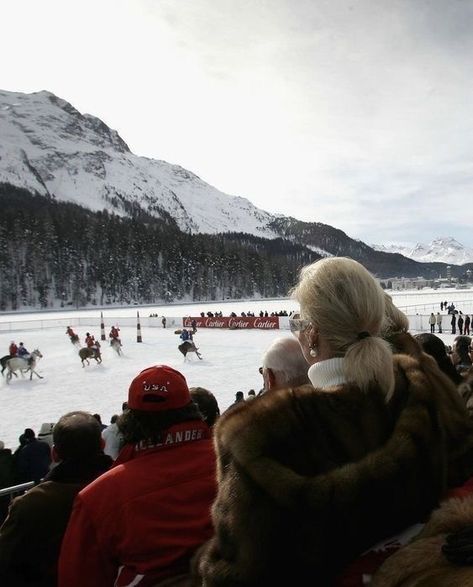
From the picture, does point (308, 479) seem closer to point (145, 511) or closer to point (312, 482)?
point (312, 482)

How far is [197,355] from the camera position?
907 inches

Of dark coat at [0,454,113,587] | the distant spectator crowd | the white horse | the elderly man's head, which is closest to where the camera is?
the distant spectator crowd

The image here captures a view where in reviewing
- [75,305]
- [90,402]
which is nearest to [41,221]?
[75,305]

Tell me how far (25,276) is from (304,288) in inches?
3779

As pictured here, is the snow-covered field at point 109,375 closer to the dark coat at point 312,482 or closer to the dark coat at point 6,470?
the dark coat at point 6,470

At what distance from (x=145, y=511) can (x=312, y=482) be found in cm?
80

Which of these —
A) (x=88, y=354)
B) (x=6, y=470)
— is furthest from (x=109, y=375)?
(x=6, y=470)

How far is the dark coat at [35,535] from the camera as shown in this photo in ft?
7.73

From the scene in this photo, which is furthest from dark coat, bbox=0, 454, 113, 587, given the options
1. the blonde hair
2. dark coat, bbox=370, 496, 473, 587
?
dark coat, bbox=370, 496, 473, 587

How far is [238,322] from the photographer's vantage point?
38.8 meters

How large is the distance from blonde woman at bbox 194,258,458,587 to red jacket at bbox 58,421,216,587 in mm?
390

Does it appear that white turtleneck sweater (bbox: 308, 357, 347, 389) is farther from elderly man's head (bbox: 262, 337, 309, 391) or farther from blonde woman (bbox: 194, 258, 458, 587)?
elderly man's head (bbox: 262, 337, 309, 391)

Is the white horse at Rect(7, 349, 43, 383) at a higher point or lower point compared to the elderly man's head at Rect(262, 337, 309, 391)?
lower

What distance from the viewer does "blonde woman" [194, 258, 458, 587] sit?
1362mm
